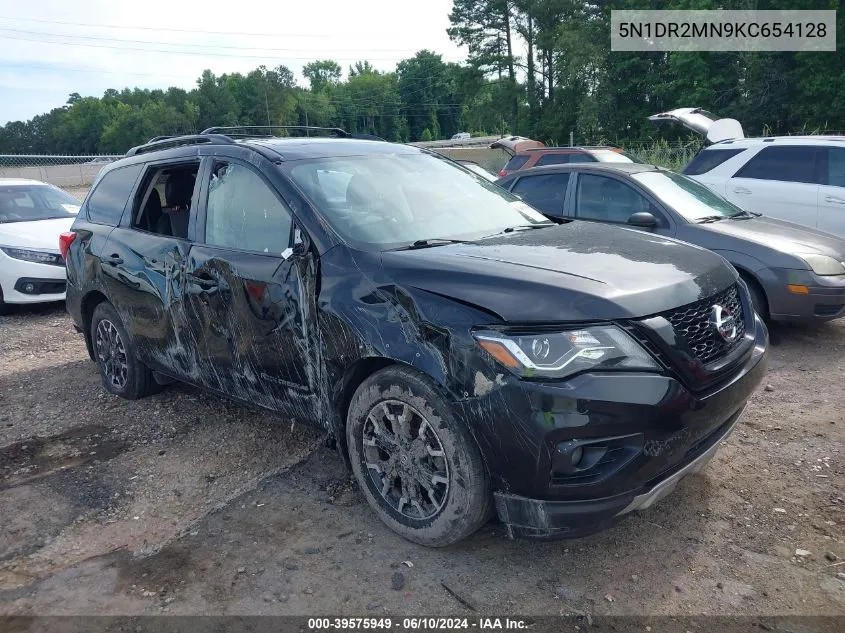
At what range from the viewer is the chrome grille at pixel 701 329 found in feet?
8.96

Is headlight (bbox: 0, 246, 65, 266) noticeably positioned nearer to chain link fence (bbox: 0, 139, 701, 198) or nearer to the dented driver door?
the dented driver door

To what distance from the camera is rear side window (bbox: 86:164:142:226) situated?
4.84m

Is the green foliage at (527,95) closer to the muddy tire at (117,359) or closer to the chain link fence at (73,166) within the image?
the chain link fence at (73,166)

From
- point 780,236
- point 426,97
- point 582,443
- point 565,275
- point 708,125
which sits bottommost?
point 582,443

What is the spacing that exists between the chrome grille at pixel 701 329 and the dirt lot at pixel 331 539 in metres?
0.85

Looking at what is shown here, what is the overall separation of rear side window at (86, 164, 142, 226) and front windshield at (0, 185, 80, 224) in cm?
440

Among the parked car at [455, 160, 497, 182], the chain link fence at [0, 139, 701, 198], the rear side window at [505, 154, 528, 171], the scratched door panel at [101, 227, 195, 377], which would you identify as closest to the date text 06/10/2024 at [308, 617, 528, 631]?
the scratched door panel at [101, 227, 195, 377]

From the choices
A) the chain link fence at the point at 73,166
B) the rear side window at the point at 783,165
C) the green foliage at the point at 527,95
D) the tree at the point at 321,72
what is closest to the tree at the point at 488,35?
the green foliage at the point at 527,95

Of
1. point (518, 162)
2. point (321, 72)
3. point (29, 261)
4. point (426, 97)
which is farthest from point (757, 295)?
point (321, 72)

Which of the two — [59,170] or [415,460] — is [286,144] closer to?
[415,460]

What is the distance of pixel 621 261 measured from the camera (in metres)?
3.02

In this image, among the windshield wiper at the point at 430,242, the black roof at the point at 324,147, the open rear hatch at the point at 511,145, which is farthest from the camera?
the open rear hatch at the point at 511,145

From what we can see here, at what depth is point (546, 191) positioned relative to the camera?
23.9 ft

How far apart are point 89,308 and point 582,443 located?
166 inches
